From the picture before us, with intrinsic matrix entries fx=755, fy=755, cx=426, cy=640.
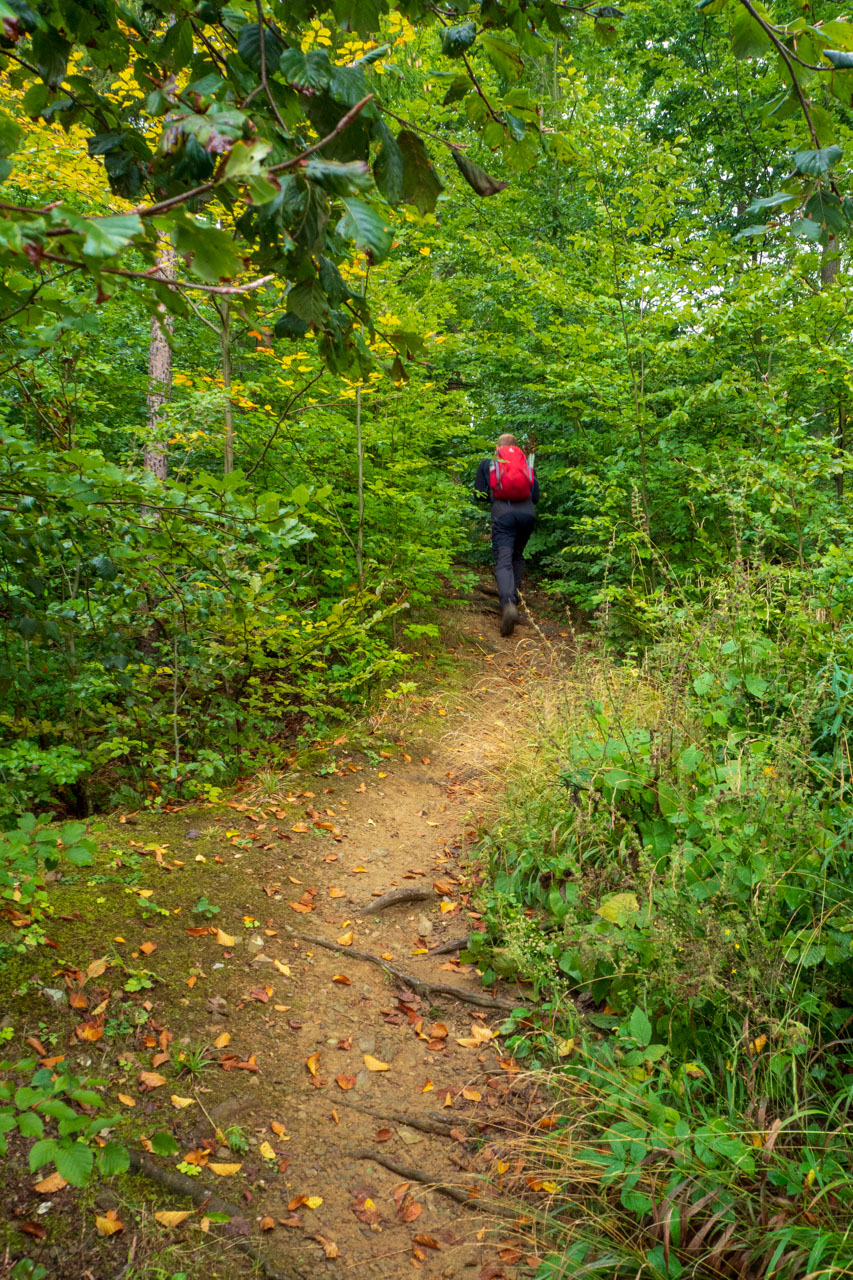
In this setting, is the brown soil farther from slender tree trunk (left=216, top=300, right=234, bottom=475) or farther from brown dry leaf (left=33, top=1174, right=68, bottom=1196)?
slender tree trunk (left=216, top=300, right=234, bottom=475)

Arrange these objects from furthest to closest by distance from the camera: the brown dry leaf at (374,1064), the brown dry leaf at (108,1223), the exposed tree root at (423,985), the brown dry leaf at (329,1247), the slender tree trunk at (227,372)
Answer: the slender tree trunk at (227,372) < the exposed tree root at (423,985) < the brown dry leaf at (374,1064) < the brown dry leaf at (329,1247) < the brown dry leaf at (108,1223)

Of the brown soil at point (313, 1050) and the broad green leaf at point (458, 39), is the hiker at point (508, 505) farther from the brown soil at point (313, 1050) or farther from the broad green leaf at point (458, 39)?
the broad green leaf at point (458, 39)

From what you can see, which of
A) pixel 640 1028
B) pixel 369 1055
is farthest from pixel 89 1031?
pixel 640 1028

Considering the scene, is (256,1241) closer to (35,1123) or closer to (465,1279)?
(465,1279)

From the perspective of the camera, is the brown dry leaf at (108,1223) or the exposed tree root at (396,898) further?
A: the exposed tree root at (396,898)

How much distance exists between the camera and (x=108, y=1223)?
7.16ft

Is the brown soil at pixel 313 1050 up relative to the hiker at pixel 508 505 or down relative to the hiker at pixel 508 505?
down

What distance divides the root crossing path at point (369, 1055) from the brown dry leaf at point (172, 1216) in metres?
0.20

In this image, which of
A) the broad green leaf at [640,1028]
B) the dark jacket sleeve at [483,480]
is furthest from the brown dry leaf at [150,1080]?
the dark jacket sleeve at [483,480]

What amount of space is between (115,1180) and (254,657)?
269 cm

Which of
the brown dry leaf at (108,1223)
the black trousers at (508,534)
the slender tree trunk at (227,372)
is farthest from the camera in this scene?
the black trousers at (508,534)

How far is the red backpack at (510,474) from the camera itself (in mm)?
9141

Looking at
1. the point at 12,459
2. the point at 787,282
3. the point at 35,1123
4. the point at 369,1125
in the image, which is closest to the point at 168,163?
the point at 12,459

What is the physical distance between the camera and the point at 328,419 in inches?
276
